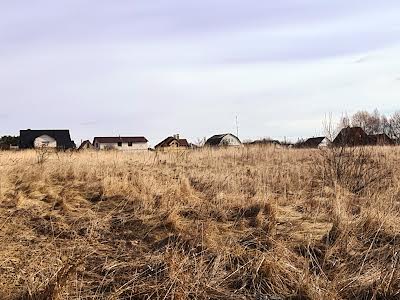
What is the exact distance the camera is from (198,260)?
15.0 feet

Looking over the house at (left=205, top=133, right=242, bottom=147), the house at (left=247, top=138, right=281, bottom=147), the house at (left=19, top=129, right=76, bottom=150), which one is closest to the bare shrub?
the house at (left=205, top=133, right=242, bottom=147)

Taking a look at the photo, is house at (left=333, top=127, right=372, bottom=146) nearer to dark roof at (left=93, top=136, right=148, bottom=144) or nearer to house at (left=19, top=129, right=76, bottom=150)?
house at (left=19, top=129, right=76, bottom=150)

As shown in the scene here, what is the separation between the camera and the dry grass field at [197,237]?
13.3 feet

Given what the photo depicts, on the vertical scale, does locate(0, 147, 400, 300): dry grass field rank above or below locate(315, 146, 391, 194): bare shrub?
below

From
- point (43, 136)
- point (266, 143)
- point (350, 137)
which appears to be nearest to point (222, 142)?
point (266, 143)

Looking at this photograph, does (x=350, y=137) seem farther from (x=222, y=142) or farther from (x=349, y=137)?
(x=222, y=142)

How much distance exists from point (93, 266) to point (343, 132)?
264 inches

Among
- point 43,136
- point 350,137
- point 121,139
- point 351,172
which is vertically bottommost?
point 351,172

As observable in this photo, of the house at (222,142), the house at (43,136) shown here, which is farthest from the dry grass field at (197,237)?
the house at (43,136)

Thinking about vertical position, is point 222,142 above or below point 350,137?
above

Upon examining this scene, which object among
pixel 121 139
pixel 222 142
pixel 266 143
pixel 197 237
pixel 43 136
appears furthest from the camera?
pixel 121 139

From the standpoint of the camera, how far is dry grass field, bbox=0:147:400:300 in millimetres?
4043

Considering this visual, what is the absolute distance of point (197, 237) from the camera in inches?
206

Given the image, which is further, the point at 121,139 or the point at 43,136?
the point at 121,139
